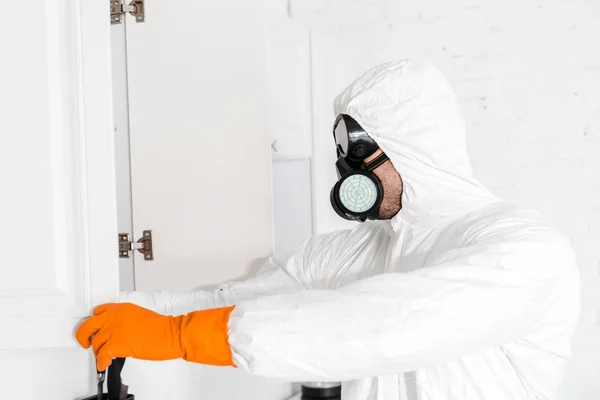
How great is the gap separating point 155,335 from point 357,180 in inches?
21.6

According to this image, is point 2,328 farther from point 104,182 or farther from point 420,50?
point 420,50

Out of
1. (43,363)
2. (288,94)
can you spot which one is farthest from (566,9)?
(43,363)

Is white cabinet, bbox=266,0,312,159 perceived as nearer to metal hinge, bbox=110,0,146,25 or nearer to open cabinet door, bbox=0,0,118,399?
metal hinge, bbox=110,0,146,25

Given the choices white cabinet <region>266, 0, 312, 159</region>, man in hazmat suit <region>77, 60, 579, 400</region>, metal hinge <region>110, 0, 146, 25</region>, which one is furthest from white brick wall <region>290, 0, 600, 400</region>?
man in hazmat suit <region>77, 60, 579, 400</region>

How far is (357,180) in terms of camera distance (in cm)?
140

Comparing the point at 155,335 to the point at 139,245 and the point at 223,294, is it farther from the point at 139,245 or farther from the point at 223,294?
the point at 139,245

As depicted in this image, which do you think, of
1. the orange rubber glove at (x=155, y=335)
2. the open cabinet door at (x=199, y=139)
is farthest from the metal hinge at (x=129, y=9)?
the orange rubber glove at (x=155, y=335)

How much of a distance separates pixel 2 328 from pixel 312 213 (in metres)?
1.25

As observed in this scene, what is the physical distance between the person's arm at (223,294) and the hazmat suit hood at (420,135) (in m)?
0.38

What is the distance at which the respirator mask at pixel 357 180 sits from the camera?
4.58 ft

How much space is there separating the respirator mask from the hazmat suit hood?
0.02m

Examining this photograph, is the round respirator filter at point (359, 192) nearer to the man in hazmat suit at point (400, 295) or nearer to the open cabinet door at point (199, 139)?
the man in hazmat suit at point (400, 295)

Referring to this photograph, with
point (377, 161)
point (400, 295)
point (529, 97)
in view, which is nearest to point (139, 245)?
point (377, 161)

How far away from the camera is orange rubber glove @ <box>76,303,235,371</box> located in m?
1.00
